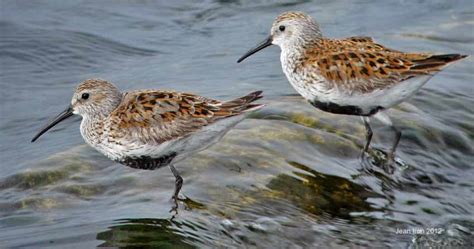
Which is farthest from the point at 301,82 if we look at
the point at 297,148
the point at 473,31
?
the point at 473,31

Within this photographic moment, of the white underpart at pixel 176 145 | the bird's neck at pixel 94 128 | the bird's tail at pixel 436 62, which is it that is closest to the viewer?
the white underpart at pixel 176 145

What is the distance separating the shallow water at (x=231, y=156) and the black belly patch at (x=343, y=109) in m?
0.30

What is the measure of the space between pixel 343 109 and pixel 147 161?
2.26 meters

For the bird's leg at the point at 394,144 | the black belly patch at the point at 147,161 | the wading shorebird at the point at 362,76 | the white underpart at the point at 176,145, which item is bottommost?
the bird's leg at the point at 394,144

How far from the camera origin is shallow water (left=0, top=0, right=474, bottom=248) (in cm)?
814

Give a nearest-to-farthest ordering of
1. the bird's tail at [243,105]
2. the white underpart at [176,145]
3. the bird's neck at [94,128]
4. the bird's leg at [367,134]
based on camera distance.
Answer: the white underpart at [176,145]
the bird's tail at [243,105]
the bird's neck at [94,128]
the bird's leg at [367,134]

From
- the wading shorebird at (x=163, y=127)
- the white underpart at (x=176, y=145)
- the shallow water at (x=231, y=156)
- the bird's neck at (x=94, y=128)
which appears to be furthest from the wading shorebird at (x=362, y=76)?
the bird's neck at (x=94, y=128)

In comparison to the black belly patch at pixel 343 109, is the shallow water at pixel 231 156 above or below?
below

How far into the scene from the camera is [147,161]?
8547mm

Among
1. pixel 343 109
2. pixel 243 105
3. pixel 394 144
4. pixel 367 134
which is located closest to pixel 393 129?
pixel 394 144

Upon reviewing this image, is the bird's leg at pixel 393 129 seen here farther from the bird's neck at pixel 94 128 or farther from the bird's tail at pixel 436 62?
the bird's neck at pixel 94 128

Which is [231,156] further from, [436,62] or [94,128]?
[436,62]

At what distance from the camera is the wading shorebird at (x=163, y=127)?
8.48 metres

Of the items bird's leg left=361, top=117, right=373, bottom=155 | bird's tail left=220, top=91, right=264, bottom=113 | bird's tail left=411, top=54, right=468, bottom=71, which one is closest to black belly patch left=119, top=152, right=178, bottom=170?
bird's tail left=220, top=91, right=264, bottom=113
